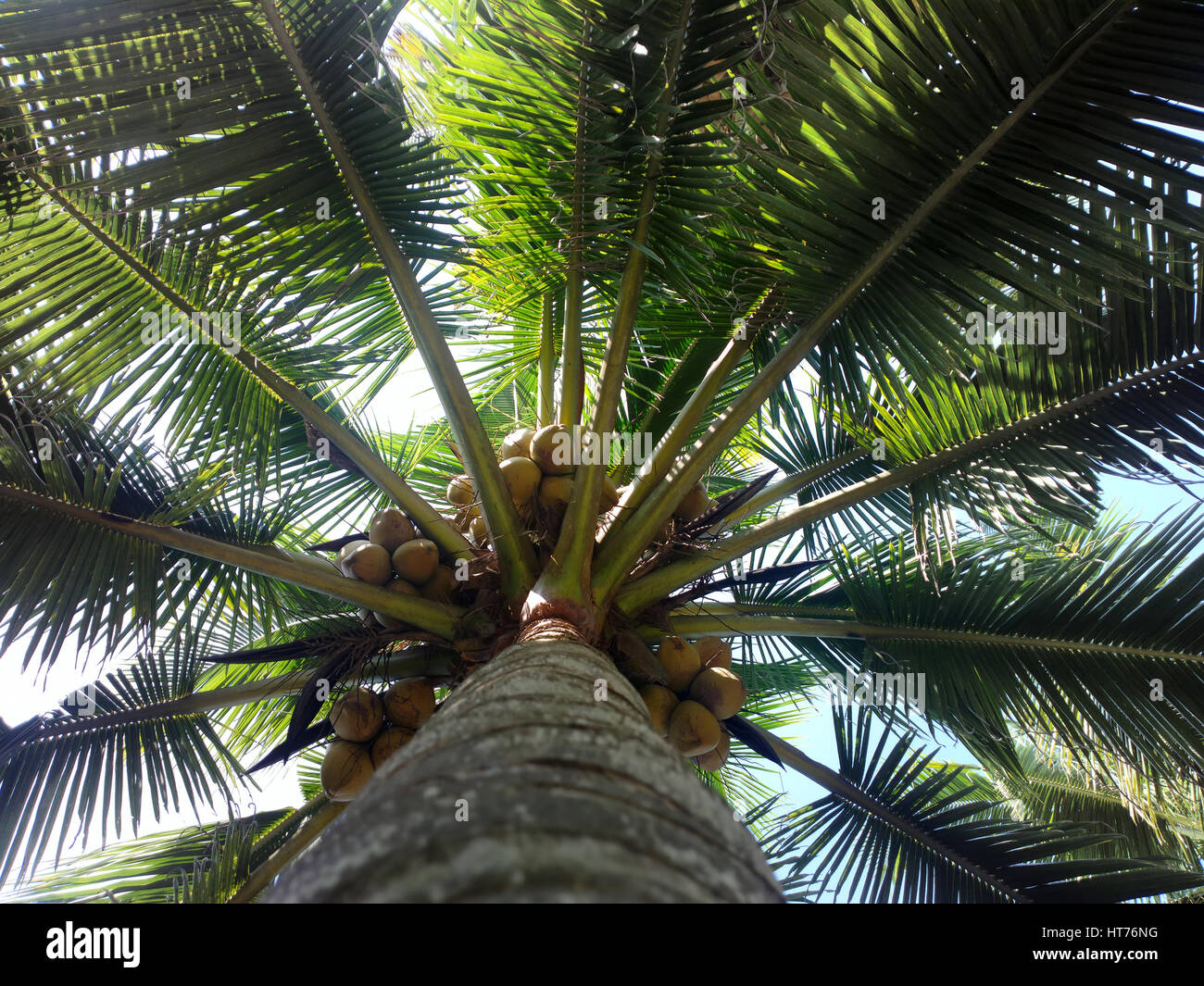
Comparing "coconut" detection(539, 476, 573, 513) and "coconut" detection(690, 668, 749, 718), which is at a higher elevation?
"coconut" detection(539, 476, 573, 513)

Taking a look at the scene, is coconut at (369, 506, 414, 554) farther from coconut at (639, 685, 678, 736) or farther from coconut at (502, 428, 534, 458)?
coconut at (639, 685, 678, 736)

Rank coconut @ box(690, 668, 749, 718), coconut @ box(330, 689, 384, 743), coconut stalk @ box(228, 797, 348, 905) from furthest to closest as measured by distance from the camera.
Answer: coconut stalk @ box(228, 797, 348, 905)
coconut @ box(690, 668, 749, 718)
coconut @ box(330, 689, 384, 743)

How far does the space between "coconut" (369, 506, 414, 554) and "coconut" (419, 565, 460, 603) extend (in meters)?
0.17

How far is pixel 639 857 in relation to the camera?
0.92m

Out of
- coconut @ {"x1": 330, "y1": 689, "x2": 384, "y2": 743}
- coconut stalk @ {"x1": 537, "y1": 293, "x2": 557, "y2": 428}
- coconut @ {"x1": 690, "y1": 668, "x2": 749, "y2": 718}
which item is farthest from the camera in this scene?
coconut stalk @ {"x1": 537, "y1": 293, "x2": 557, "y2": 428}

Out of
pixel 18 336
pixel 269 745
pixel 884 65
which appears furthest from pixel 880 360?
pixel 269 745

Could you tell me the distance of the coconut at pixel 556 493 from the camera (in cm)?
293

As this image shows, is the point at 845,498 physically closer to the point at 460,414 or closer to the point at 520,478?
the point at 520,478

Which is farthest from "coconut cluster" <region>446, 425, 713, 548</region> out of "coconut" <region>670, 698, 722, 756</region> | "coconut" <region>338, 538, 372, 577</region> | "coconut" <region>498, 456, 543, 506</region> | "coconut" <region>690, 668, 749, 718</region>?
"coconut" <region>670, 698, 722, 756</region>

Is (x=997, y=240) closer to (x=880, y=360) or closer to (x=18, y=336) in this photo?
(x=880, y=360)

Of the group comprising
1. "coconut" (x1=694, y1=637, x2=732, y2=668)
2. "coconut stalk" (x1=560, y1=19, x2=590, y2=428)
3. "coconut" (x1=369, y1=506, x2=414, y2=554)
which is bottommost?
"coconut" (x1=694, y1=637, x2=732, y2=668)

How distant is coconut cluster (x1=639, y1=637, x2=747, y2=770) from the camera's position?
8.98ft

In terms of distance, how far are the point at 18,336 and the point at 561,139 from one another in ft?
6.68

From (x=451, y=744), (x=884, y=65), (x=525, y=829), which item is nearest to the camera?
(x=525, y=829)
